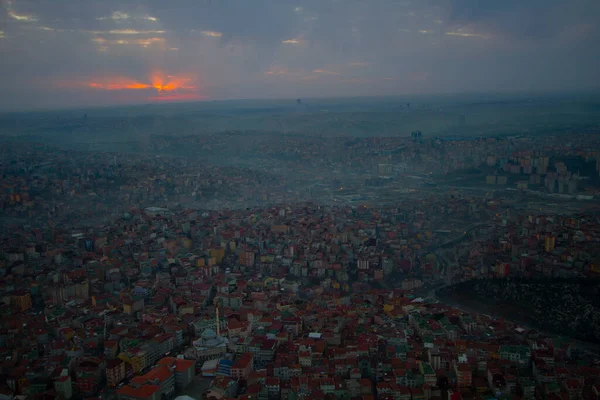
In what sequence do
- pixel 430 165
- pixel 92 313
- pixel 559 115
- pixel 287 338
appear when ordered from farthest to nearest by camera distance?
pixel 559 115, pixel 430 165, pixel 92 313, pixel 287 338

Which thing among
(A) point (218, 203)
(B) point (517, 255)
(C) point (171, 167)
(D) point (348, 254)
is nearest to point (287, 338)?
(D) point (348, 254)

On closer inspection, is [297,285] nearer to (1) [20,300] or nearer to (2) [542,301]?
(2) [542,301]

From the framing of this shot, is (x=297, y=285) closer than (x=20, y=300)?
No

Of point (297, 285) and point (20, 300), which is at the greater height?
point (20, 300)

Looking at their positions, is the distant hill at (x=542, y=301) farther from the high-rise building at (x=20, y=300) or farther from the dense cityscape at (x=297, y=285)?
the high-rise building at (x=20, y=300)

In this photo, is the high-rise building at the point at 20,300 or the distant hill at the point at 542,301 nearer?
the distant hill at the point at 542,301

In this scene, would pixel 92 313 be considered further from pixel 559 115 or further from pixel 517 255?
pixel 559 115

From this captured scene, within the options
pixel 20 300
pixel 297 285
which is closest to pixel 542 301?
pixel 297 285

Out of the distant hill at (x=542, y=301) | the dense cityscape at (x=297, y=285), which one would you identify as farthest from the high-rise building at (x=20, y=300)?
the distant hill at (x=542, y=301)
